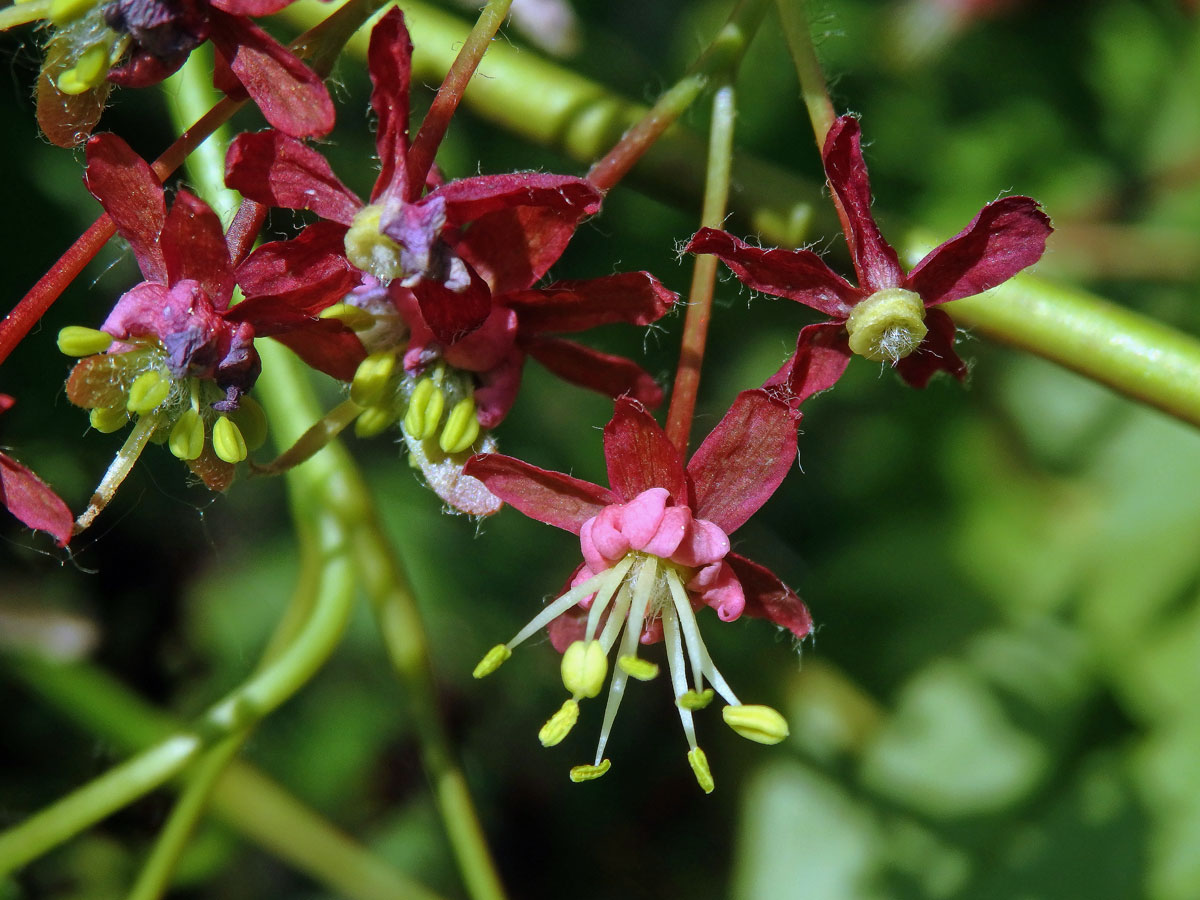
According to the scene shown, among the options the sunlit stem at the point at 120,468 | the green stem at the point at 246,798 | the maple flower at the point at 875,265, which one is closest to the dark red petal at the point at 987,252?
the maple flower at the point at 875,265

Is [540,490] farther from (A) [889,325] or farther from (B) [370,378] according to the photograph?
(A) [889,325]

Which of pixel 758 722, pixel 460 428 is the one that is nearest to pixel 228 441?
pixel 460 428

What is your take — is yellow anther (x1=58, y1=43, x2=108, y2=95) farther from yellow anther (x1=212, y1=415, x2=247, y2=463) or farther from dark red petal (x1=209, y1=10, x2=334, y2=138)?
yellow anther (x1=212, y1=415, x2=247, y2=463)

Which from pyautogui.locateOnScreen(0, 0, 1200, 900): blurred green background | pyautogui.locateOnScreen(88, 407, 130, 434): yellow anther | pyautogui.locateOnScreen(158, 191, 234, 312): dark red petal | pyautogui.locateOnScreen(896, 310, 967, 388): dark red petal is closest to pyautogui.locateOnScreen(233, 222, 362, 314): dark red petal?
pyautogui.locateOnScreen(158, 191, 234, 312): dark red petal

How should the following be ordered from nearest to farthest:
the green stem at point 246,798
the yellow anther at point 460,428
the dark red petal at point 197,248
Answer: the dark red petal at point 197,248, the yellow anther at point 460,428, the green stem at point 246,798

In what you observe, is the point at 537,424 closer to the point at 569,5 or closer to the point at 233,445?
the point at 569,5

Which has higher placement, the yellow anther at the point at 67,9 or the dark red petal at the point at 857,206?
the yellow anther at the point at 67,9

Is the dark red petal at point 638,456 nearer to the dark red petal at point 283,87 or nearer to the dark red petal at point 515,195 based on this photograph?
the dark red petal at point 515,195

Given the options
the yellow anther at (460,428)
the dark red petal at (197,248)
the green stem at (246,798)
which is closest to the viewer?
the dark red petal at (197,248)
